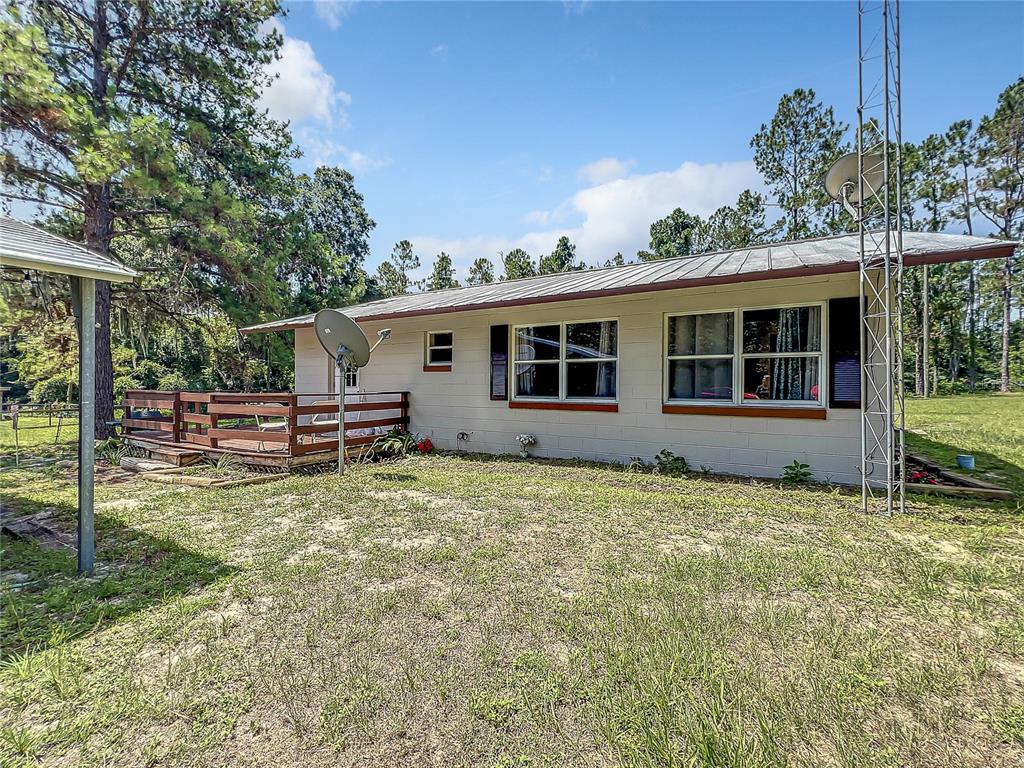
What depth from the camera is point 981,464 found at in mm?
6598

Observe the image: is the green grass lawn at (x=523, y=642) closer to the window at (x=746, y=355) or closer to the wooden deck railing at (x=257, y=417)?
the window at (x=746, y=355)

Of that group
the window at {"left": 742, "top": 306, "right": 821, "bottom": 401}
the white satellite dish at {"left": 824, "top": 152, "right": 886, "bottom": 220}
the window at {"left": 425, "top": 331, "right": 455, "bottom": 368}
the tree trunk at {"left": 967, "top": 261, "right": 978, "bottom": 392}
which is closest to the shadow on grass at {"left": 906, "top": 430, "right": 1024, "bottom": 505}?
the window at {"left": 742, "top": 306, "right": 821, "bottom": 401}

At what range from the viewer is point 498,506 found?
4.88 meters

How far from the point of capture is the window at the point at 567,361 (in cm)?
731

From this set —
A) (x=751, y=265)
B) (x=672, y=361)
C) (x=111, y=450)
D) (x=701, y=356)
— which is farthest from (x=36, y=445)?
(x=751, y=265)

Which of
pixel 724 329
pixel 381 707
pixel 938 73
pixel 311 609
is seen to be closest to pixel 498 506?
pixel 311 609

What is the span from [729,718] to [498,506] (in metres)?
3.27

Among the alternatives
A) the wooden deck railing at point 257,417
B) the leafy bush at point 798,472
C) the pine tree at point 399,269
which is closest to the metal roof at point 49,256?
the wooden deck railing at point 257,417

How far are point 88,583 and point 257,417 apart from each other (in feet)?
16.5

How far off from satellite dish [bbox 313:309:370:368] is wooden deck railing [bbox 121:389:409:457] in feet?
2.58

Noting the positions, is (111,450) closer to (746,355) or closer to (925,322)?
(746,355)

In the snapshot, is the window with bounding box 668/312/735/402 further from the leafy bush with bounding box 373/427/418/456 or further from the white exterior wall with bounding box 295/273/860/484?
the leafy bush with bounding box 373/427/418/456

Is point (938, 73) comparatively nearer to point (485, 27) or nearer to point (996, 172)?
point (485, 27)

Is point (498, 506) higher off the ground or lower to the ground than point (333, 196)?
lower
